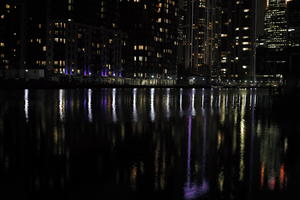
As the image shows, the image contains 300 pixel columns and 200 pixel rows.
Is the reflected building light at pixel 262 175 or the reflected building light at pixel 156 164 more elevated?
the reflected building light at pixel 156 164

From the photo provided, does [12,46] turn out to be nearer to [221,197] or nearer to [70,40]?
[70,40]

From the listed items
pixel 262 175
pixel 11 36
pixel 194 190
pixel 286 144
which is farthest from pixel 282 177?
pixel 11 36

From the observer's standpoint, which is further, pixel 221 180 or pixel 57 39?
pixel 57 39

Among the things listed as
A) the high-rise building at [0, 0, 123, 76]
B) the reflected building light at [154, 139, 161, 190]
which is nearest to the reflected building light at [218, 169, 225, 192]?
the reflected building light at [154, 139, 161, 190]

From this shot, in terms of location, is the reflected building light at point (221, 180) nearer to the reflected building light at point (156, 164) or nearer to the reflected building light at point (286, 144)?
the reflected building light at point (156, 164)

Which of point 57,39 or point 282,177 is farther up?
point 57,39

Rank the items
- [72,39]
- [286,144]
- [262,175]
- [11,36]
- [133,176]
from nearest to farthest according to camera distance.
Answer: [133,176], [262,175], [286,144], [72,39], [11,36]

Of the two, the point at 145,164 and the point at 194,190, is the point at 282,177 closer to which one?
the point at 194,190

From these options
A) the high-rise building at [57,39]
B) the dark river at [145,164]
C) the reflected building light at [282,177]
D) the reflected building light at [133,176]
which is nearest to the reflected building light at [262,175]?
the dark river at [145,164]

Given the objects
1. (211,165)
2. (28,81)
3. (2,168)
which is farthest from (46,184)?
(28,81)

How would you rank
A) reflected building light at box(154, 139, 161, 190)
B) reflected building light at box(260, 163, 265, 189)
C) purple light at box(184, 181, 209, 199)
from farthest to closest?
reflected building light at box(260, 163, 265, 189), reflected building light at box(154, 139, 161, 190), purple light at box(184, 181, 209, 199)

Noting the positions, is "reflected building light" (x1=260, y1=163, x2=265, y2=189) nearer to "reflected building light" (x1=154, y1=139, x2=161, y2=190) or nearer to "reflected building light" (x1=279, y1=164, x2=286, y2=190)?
"reflected building light" (x1=279, y1=164, x2=286, y2=190)

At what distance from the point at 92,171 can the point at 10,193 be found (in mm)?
2365

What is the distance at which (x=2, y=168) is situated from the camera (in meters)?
9.64
